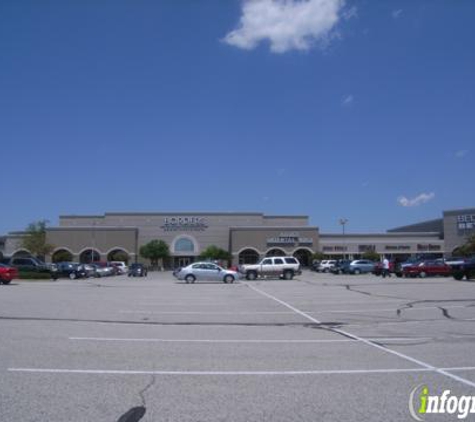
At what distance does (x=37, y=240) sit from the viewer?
3378 inches

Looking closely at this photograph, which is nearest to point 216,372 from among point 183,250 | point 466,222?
point 183,250

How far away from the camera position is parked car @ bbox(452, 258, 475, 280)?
3541cm

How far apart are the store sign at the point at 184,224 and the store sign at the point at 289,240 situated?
49.0 ft

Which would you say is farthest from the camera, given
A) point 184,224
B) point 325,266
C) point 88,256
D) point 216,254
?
point 184,224

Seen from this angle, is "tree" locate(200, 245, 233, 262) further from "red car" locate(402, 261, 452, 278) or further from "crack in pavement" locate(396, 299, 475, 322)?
"crack in pavement" locate(396, 299, 475, 322)

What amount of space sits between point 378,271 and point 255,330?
38.3 meters

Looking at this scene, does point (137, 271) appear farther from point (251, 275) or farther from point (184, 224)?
point (184, 224)

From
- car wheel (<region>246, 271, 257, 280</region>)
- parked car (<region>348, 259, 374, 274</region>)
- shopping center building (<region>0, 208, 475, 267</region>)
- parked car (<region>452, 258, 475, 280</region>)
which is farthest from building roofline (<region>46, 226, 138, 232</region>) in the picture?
parked car (<region>452, 258, 475, 280</region>)

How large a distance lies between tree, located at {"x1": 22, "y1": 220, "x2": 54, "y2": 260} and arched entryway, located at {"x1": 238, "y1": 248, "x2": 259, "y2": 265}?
3513cm

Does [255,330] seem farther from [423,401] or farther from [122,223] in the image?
[122,223]

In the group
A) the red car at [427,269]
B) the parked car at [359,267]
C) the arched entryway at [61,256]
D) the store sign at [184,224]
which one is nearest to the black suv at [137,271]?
the parked car at [359,267]

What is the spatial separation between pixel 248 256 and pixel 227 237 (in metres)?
6.58

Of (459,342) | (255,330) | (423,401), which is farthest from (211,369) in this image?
(459,342)

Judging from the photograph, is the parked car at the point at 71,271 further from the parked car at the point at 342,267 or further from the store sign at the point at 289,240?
the store sign at the point at 289,240
